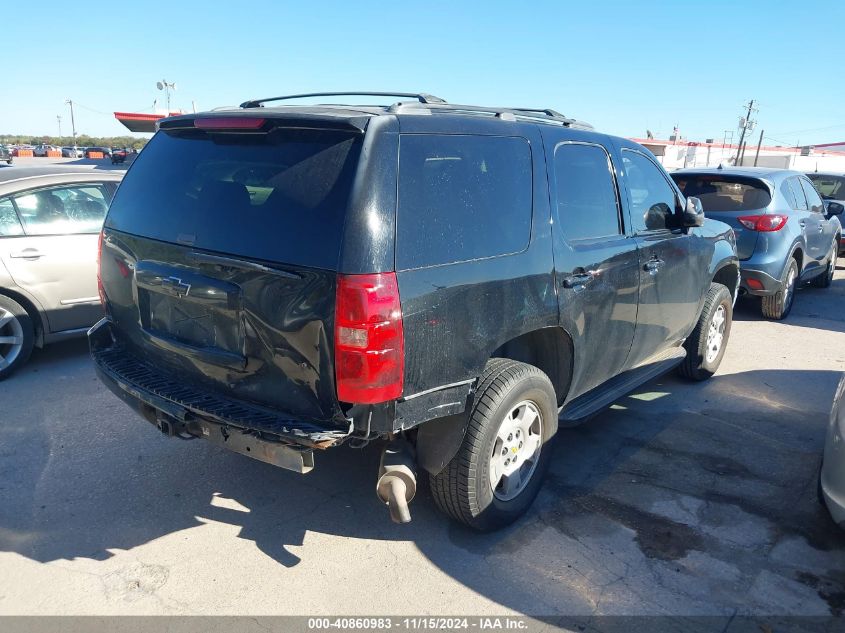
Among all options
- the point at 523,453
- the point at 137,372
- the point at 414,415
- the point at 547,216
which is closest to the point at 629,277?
the point at 547,216

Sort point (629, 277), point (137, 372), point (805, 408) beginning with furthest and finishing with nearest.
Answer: point (805, 408), point (629, 277), point (137, 372)

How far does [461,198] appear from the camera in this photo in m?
2.97

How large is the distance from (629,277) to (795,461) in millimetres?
1677

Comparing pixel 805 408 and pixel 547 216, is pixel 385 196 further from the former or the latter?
pixel 805 408

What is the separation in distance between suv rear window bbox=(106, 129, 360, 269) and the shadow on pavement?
5.00ft

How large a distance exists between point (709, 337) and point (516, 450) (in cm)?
303

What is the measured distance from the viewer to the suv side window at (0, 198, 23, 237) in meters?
5.37

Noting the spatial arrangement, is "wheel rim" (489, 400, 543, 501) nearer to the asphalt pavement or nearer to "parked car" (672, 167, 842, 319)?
the asphalt pavement

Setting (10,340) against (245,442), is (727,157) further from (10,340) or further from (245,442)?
(245,442)

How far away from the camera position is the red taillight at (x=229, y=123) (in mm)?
2928

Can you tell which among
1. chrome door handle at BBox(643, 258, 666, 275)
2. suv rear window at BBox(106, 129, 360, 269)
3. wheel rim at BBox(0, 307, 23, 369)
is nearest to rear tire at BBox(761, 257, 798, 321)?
chrome door handle at BBox(643, 258, 666, 275)

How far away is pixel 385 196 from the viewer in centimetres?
263

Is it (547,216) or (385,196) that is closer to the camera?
(385,196)

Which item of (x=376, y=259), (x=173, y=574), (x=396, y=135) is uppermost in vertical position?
(x=396, y=135)
